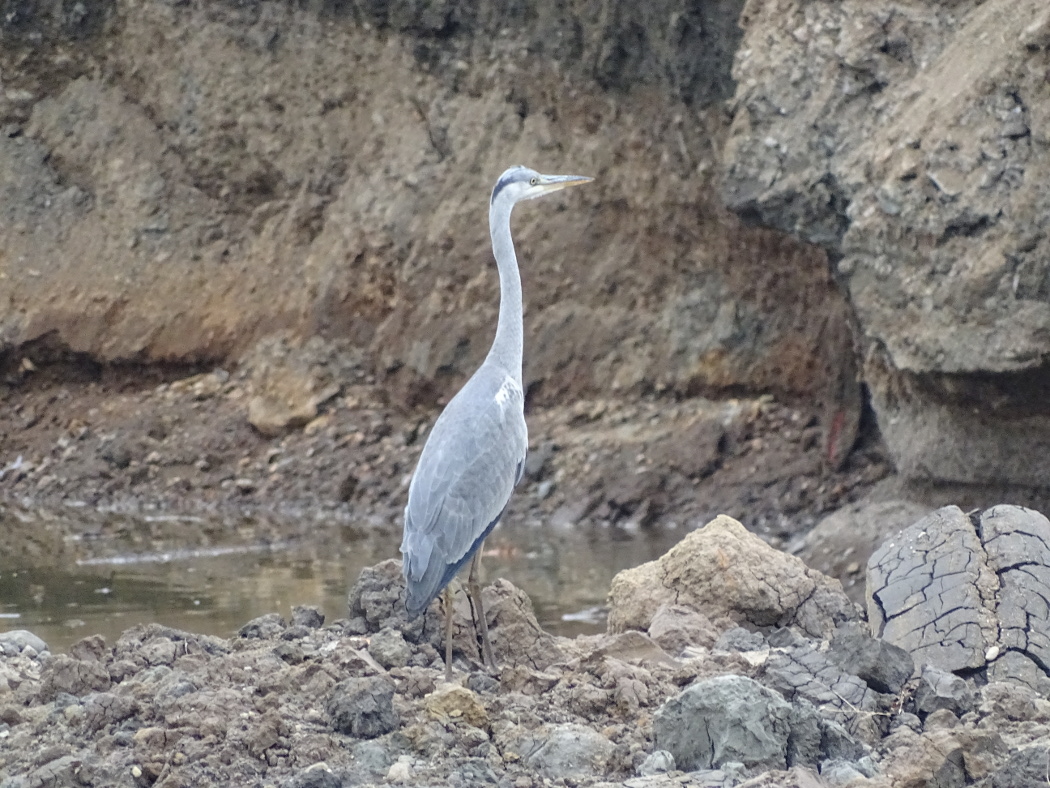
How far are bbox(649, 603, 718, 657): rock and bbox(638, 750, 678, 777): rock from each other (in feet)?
5.04

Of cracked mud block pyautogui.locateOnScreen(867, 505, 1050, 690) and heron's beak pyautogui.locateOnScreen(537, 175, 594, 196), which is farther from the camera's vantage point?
heron's beak pyautogui.locateOnScreen(537, 175, 594, 196)

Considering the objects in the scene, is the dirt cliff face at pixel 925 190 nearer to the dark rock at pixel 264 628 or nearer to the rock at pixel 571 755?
the dark rock at pixel 264 628

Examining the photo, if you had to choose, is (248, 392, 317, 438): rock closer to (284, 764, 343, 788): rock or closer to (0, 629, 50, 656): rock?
(0, 629, 50, 656): rock

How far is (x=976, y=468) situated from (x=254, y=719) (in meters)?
6.06

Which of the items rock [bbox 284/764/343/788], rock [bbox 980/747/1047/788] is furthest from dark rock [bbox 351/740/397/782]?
rock [bbox 980/747/1047/788]

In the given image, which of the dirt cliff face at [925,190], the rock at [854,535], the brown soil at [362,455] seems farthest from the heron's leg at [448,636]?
the brown soil at [362,455]

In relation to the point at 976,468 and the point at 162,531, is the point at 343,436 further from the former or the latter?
the point at 976,468

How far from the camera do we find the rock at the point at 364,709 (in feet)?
16.0

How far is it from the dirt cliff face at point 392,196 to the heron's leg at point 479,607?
7.19 meters

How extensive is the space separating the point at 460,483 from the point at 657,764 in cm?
167

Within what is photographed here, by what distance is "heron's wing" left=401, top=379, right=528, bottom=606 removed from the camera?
5.62m

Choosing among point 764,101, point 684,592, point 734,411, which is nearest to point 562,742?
point 684,592

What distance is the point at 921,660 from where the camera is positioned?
18.0 feet

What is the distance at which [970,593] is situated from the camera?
568cm
